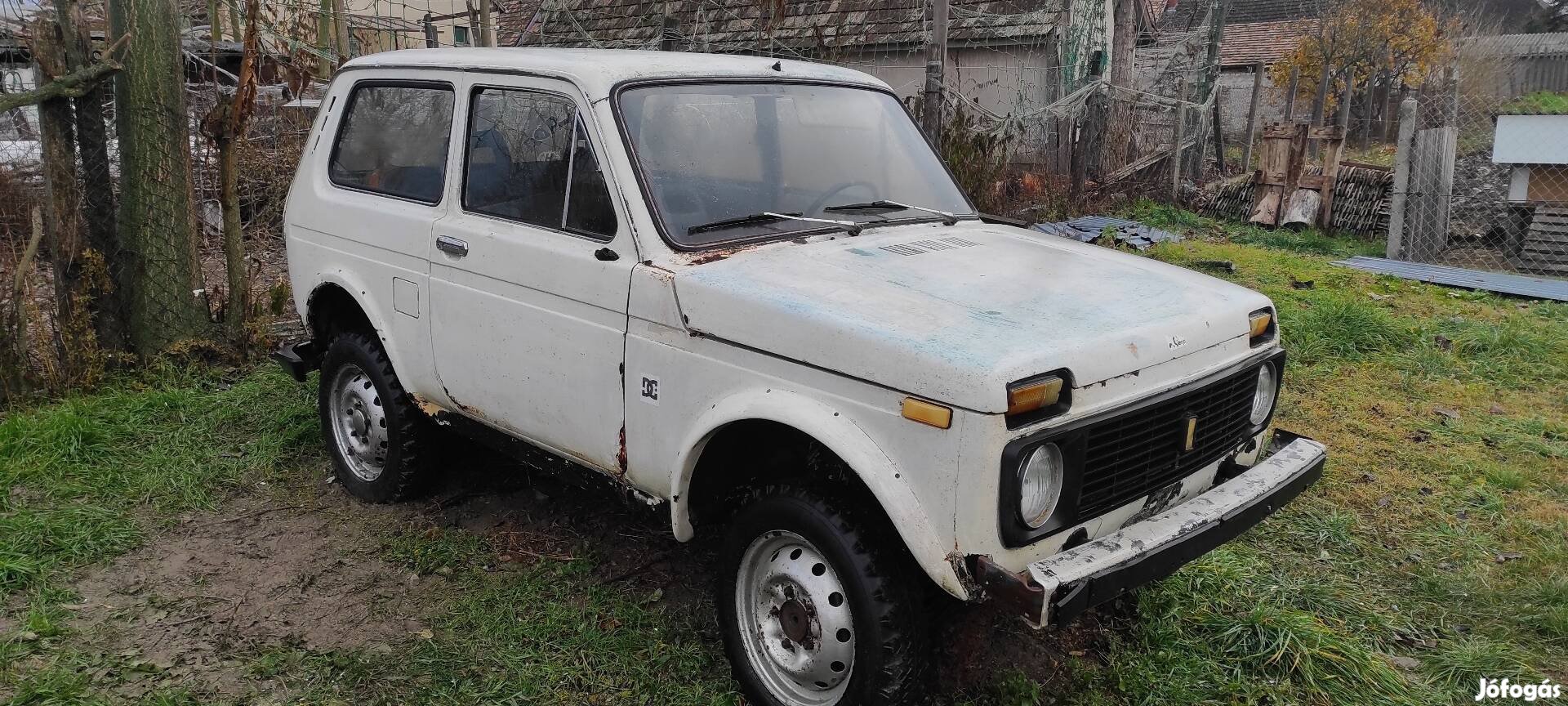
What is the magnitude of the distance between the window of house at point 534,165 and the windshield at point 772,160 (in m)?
0.20

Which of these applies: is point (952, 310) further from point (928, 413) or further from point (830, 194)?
point (830, 194)

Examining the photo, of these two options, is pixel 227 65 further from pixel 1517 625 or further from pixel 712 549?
pixel 1517 625

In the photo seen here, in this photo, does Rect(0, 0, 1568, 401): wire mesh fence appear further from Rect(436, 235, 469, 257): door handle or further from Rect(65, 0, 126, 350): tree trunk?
Rect(436, 235, 469, 257): door handle

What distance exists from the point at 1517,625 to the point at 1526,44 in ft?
73.6

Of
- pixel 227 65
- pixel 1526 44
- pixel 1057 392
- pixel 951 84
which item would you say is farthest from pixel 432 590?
pixel 1526 44

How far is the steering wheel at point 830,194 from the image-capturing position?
3744 millimetres

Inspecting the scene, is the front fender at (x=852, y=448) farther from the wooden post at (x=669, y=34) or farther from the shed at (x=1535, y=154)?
the shed at (x=1535, y=154)

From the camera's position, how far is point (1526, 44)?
68.9ft

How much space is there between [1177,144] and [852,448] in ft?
36.8

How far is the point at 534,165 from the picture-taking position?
381 cm

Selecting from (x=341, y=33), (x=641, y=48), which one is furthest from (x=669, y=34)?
(x=341, y=33)

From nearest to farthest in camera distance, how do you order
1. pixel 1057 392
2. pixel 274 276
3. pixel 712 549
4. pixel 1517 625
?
1. pixel 1057 392
2. pixel 1517 625
3. pixel 712 549
4. pixel 274 276

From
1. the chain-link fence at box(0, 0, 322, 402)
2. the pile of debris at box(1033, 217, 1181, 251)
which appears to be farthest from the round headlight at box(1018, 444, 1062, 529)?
the pile of debris at box(1033, 217, 1181, 251)

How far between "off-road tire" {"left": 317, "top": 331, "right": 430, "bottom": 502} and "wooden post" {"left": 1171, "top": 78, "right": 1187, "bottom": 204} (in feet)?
34.1
